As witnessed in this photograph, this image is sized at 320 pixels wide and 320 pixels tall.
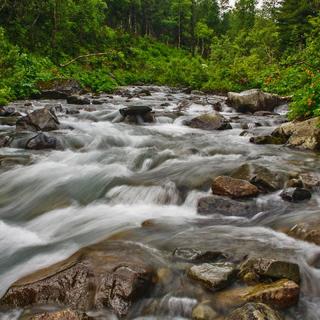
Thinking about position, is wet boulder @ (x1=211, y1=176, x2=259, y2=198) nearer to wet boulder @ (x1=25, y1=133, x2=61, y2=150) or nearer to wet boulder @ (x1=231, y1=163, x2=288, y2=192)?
wet boulder @ (x1=231, y1=163, x2=288, y2=192)

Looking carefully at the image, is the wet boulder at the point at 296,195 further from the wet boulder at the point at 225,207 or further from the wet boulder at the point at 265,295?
the wet boulder at the point at 265,295

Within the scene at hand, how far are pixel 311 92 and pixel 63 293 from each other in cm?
984

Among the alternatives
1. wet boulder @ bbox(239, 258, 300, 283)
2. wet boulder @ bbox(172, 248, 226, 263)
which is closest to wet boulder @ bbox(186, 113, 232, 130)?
wet boulder @ bbox(172, 248, 226, 263)

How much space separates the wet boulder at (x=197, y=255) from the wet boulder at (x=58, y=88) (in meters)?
15.8

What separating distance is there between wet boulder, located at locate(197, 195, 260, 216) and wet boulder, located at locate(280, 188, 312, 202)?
2.00ft

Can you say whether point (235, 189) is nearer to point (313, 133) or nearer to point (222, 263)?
point (222, 263)

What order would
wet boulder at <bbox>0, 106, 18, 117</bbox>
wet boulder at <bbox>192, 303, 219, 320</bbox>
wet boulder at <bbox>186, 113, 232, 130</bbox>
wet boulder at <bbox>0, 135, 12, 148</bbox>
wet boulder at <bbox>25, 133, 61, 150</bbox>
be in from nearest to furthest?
wet boulder at <bbox>192, 303, 219, 320</bbox>
wet boulder at <bbox>25, 133, 61, 150</bbox>
wet boulder at <bbox>0, 135, 12, 148</bbox>
wet boulder at <bbox>186, 113, 232, 130</bbox>
wet boulder at <bbox>0, 106, 18, 117</bbox>

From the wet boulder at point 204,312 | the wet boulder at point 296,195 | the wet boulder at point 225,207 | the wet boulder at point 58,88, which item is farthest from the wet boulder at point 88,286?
the wet boulder at point 58,88

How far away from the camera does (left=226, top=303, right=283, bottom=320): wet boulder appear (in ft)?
11.8

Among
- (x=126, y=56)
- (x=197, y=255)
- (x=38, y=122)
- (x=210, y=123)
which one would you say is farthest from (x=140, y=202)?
(x=126, y=56)

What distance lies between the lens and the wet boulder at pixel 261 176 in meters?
7.30

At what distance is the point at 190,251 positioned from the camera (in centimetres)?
512

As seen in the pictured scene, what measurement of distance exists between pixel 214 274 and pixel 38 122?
29.8 ft

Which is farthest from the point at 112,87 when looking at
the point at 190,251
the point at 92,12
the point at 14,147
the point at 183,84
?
the point at 190,251
